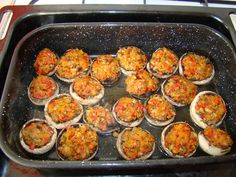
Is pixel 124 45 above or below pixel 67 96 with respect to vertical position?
above

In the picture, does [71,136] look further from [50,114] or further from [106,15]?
[106,15]

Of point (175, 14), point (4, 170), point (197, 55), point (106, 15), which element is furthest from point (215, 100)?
point (4, 170)

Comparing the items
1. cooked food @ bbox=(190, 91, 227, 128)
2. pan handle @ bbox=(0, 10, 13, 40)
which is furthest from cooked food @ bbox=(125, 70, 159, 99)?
pan handle @ bbox=(0, 10, 13, 40)

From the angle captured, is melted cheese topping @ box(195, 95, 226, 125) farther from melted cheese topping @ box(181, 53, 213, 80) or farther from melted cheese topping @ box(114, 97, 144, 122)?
melted cheese topping @ box(114, 97, 144, 122)

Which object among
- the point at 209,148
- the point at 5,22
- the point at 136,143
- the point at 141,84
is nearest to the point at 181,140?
the point at 209,148

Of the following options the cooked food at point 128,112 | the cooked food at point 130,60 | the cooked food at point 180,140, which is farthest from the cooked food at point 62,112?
the cooked food at point 180,140

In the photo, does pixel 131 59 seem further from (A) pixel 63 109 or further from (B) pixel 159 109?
(A) pixel 63 109

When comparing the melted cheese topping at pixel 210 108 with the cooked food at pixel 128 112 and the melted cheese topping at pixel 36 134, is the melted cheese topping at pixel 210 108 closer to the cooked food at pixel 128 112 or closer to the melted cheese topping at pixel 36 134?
the cooked food at pixel 128 112
